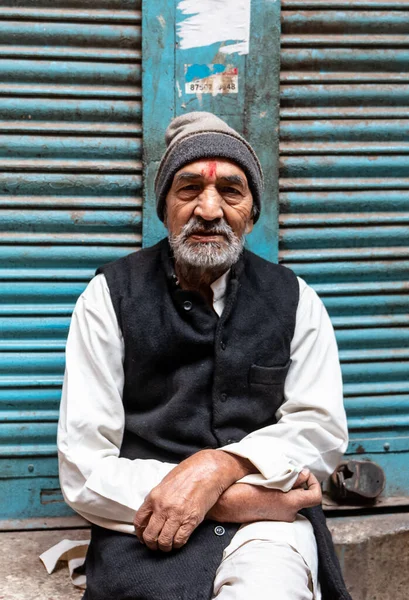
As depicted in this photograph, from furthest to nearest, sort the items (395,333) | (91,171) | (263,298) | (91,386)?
(395,333) → (91,171) → (263,298) → (91,386)

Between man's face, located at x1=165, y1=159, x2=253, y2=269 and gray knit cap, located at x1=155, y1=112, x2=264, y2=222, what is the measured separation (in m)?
0.03

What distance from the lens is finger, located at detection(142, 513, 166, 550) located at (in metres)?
2.20

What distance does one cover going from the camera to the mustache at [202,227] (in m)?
2.57

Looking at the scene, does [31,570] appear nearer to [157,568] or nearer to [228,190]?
[157,568]

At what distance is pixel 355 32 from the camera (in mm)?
3225

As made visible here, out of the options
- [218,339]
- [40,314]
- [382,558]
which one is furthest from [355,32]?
[382,558]

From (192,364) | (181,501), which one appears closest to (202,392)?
(192,364)

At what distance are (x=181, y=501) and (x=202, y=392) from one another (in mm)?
493

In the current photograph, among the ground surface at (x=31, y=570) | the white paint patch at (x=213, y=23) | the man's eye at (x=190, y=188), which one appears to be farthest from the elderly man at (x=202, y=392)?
the white paint patch at (x=213, y=23)

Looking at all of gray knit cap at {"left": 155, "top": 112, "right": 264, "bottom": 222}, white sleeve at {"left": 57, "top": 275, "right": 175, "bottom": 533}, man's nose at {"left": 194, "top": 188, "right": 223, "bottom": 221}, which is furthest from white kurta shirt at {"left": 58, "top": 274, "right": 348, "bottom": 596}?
gray knit cap at {"left": 155, "top": 112, "right": 264, "bottom": 222}

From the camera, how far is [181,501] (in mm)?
2195

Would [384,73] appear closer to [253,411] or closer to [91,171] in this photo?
[91,171]

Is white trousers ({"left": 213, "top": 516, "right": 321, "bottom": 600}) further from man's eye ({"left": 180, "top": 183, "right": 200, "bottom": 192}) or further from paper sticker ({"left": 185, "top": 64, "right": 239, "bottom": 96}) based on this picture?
paper sticker ({"left": 185, "top": 64, "right": 239, "bottom": 96})

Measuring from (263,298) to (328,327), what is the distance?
292mm
